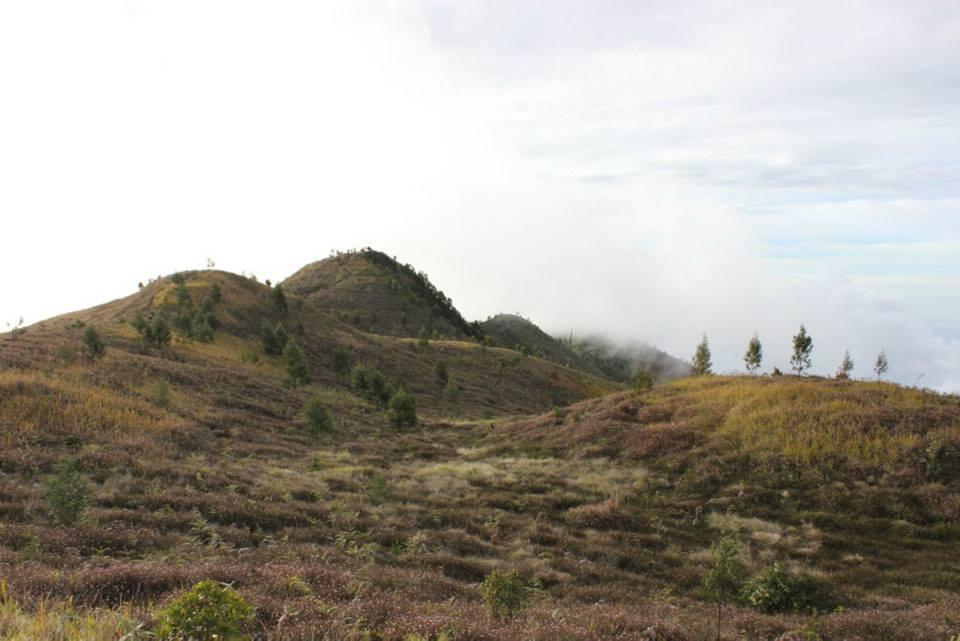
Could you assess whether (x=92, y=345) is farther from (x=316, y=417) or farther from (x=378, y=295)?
(x=378, y=295)

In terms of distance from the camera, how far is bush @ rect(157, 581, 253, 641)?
4586mm

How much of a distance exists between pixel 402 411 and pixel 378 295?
2735 inches

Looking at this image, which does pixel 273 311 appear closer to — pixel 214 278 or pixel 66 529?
pixel 214 278

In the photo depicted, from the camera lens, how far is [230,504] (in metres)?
14.1

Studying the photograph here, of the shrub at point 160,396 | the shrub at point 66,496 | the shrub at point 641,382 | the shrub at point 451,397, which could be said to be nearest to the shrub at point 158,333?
the shrub at point 160,396

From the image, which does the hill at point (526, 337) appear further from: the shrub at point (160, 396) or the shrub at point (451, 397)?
the shrub at point (160, 396)

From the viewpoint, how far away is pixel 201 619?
4.61 m

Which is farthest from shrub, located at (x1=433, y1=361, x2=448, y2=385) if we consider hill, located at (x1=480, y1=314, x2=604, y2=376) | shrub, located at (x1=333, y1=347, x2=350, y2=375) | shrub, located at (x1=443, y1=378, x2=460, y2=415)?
hill, located at (x1=480, y1=314, x2=604, y2=376)

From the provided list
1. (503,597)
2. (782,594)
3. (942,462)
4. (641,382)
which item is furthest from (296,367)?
(942,462)

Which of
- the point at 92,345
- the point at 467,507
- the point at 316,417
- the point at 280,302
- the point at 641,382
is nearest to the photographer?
the point at 467,507

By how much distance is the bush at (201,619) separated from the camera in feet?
15.0

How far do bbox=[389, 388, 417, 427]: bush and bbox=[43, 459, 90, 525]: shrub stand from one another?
24405 millimetres

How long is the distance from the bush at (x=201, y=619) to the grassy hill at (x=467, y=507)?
0.63m

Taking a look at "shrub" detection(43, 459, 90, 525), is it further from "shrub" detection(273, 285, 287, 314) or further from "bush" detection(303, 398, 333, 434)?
"shrub" detection(273, 285, 287, 314)
